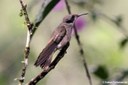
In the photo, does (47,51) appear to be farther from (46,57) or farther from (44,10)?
(44,10)

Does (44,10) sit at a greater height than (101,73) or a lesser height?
greater

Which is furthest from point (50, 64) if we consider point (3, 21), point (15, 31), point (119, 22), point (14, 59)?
point (3, 21)

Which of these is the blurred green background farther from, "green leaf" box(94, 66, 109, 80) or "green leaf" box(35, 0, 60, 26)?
"green leaf" box(35, 0, 60, 26)

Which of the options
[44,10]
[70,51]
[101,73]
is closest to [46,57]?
[44,10]

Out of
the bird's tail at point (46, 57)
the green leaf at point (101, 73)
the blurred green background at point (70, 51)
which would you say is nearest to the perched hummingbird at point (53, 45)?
the bird's tail at point (46, 57)

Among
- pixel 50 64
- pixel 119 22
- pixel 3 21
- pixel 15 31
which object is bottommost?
pixel 3 21

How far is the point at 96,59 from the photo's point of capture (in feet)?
9.08

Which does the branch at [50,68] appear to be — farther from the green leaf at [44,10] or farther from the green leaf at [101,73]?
the green leaf at [101,73]

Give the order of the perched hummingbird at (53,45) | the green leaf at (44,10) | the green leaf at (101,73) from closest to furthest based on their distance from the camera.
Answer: the perched hummingbird at (53,45)
the green leaf at (44,10)
the green leaf at (101,73)

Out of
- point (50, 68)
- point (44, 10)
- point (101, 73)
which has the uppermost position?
point (50, 68)

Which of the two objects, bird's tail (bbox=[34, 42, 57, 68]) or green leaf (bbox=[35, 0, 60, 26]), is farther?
green leaf (bbox=[35, 0, 60, 26])

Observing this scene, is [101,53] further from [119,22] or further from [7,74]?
[119,22]

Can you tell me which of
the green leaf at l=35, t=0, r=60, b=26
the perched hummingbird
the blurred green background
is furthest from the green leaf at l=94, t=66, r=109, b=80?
the perched hummingbird

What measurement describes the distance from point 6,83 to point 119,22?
2.81ft
